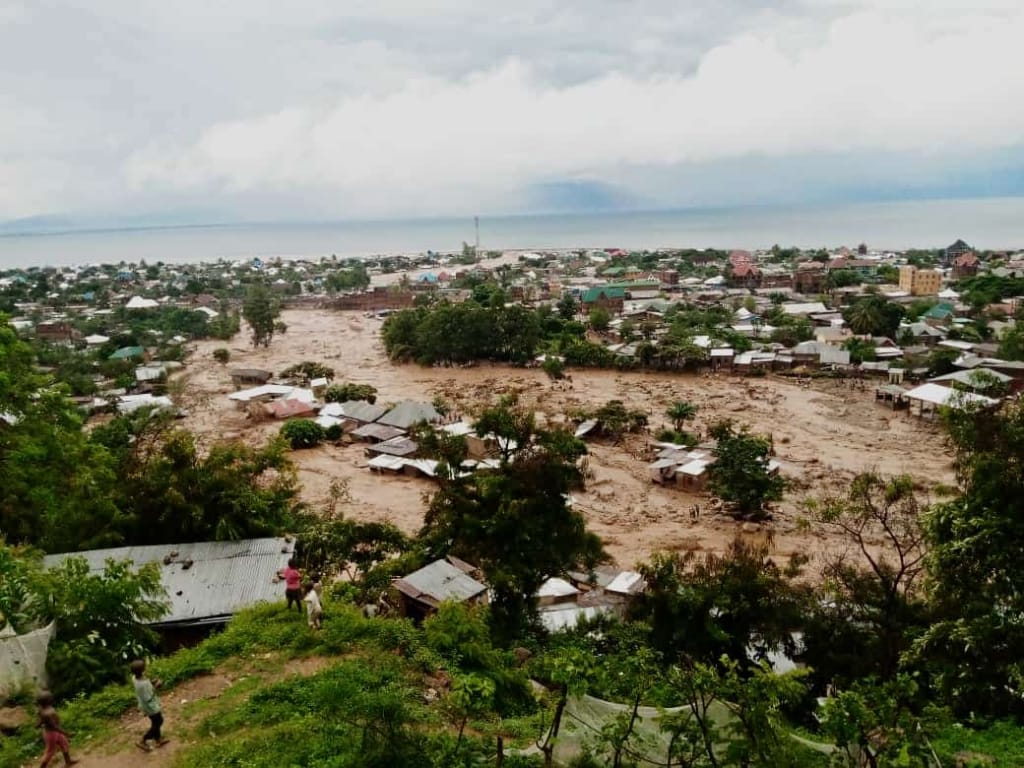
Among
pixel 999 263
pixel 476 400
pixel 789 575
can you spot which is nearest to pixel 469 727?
pixel 789 575

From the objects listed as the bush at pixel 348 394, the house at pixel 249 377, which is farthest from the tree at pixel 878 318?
the house at pixel 249 377

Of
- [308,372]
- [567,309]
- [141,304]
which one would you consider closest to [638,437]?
[308,372]

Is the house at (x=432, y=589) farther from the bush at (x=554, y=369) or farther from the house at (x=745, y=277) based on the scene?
the house at (x=745, y=277)

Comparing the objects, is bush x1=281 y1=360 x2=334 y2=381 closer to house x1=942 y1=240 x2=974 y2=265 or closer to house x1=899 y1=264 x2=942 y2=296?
house x1=899 y1=264 x2=942 y2=296

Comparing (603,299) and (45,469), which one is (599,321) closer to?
(603,299)

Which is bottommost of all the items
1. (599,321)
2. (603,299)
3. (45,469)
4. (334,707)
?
(334,707)
